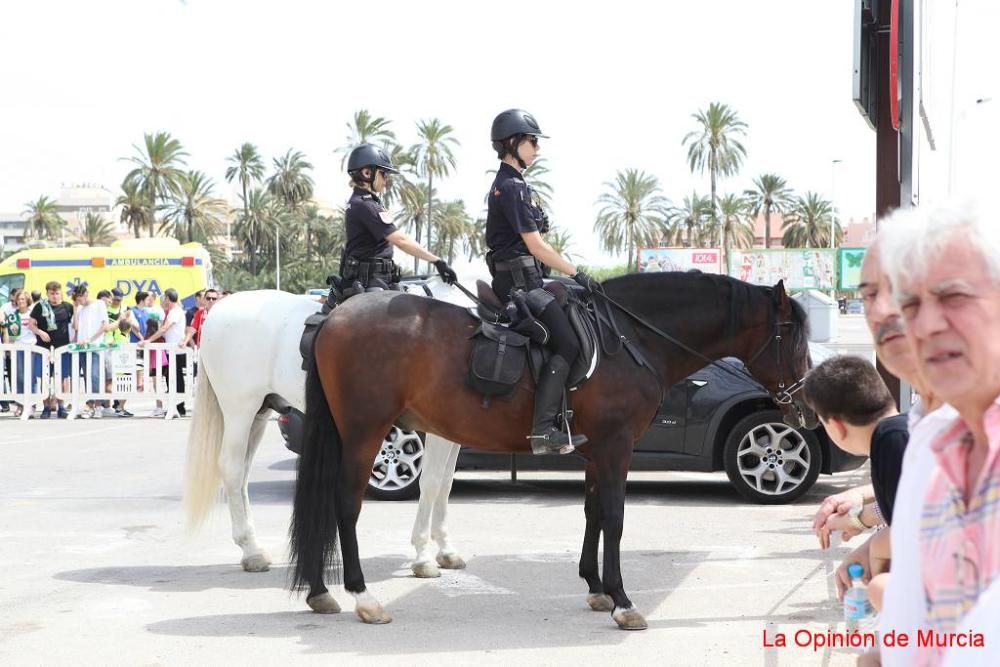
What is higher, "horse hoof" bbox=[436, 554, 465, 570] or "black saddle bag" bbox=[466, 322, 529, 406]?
"black saddle bag" bbox=[466, 322, 529, 406]

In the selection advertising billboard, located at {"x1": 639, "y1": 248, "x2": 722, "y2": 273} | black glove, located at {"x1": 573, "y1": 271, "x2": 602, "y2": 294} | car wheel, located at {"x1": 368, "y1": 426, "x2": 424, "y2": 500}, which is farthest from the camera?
advertising billboard, located at {"x1": 639, "y1": 248, "x2": 722, "y2": 273}

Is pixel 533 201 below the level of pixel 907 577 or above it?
above

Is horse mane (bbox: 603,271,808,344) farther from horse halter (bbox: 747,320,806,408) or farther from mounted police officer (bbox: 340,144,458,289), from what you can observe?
mounted police officer (bbox: 340,144,458,289)

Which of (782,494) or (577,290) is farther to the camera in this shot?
(782,494)

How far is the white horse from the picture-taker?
328 inches

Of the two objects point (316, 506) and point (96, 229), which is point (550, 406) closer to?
point (316, 506)

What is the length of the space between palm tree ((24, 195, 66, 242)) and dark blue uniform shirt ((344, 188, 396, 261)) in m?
113

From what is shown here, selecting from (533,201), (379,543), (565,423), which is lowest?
(379,543)

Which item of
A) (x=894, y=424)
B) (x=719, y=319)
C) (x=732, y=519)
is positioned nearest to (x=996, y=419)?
→ (x=894, y=424)

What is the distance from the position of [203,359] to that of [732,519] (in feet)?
15.1

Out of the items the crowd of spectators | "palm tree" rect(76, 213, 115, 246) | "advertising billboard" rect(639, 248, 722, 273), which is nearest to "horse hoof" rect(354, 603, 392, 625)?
the crowd of spectators

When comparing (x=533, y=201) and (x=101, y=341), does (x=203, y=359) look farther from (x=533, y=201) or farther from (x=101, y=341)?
(x=101, y=341)

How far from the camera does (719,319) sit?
7.46 metres

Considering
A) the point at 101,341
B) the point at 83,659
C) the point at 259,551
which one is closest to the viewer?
the point at 83,659
